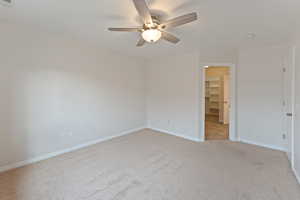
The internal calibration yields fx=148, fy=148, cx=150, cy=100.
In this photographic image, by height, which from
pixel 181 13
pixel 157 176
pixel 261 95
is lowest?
pixel 157 176

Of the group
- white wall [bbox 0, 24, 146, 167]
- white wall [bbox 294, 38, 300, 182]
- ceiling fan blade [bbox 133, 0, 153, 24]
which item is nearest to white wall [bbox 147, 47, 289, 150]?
white wall [bbox 294, 38, 300, 182]

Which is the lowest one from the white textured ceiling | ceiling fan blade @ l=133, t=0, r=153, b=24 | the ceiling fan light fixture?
the ceiling fan light fixture

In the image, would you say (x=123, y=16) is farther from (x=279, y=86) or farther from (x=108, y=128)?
(x=279, y=86)

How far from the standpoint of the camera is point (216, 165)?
270 cm

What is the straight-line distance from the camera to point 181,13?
2096 mm

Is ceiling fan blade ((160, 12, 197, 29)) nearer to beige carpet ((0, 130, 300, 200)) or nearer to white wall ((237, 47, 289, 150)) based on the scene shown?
beige carpet ((0, 130, 300, 200))

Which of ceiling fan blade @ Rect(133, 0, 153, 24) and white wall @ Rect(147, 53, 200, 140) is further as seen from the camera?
white wall @ Rect(147, 53, 200, 140)

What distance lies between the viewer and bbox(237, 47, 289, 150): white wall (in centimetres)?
331

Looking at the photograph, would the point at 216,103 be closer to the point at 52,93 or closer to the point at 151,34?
the point at 151,34

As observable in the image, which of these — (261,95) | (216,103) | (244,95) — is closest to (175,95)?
(244,95)

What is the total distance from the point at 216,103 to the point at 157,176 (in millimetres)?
6983

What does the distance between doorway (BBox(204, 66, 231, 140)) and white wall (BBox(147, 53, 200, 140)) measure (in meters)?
0.78

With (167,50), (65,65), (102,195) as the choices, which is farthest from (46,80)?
(167,50)

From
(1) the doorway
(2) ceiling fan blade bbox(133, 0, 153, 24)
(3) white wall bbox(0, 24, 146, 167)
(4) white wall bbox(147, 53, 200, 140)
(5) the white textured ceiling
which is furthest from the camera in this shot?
(1) the doorway
